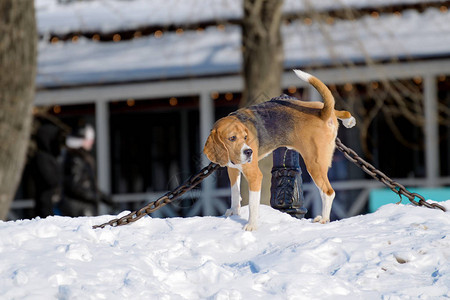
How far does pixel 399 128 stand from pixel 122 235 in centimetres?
1067

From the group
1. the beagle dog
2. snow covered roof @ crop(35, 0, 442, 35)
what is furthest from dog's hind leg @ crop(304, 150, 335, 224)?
snow covered roof @ crop(35, 0, 442, 35)


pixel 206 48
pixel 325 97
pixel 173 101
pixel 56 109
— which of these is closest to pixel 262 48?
pixel 206 48

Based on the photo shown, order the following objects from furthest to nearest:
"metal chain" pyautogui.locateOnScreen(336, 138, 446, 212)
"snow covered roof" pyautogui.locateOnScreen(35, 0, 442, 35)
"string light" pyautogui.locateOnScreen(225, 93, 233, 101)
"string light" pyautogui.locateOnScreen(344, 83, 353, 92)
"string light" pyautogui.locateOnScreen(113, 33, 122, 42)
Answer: "string light" pyautogui.locateOnScreen(225, 93, 233, 101)
"string light" pyautogui.locateOnScreen(113, 33, 122, 42)
"string light" pyautogui.locateOnScreen(344, 83, 353, 92)
"snow covered roof" pyautogui.locateOnScreen(35, 0, 442, 35)
"metal chain" pyautogui.locateOnScreen(336, 138, 446, 212)

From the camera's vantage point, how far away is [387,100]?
12406 mm

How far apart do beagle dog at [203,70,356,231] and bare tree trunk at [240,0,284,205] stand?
14.7ft

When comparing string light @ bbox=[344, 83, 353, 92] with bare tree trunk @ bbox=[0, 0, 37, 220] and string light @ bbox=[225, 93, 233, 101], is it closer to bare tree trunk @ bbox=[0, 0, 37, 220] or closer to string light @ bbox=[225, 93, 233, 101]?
string light @ bbox=[225, 93, 233, 101]

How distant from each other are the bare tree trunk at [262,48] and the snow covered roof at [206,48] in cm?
268

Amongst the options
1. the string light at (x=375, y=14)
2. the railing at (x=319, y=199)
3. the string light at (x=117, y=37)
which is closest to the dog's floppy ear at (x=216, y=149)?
the railing at (x=319, y=199)

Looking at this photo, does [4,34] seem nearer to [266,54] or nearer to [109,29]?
[266,54]

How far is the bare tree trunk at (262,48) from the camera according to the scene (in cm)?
724

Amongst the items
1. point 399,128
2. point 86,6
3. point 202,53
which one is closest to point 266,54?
point 202,53

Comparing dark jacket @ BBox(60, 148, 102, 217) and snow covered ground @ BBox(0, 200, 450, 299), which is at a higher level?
snow covered ground @ BBox(0, 200, 450, 299)

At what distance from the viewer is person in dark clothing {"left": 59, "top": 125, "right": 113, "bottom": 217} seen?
783 centimetres

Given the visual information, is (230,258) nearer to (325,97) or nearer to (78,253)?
(78,253)
